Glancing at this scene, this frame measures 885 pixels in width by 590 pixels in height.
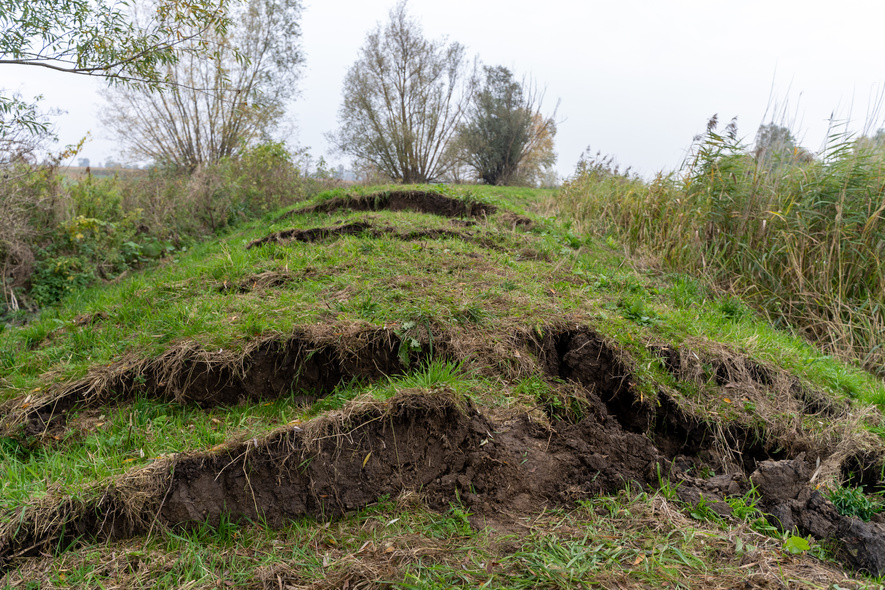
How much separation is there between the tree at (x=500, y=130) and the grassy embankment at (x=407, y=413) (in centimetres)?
1658

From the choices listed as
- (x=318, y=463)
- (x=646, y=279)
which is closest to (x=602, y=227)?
(x=646, y=279)

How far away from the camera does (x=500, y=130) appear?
20531 millimetres

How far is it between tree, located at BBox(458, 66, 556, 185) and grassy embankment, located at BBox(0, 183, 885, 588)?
16584 mm

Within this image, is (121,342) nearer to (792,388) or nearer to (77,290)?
(77,290)

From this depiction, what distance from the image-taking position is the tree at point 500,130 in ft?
66.9

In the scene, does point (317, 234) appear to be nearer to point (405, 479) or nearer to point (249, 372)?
point (249, 372)

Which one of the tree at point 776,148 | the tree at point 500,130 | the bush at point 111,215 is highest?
the tree at point 500,130

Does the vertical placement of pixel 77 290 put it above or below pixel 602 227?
below

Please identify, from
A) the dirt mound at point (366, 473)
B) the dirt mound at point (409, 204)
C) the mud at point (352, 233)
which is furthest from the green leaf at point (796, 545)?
the dirt mound at point (409, 204)

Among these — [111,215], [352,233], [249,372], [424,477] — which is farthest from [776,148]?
[111,215]

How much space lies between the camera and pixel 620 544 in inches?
79.9

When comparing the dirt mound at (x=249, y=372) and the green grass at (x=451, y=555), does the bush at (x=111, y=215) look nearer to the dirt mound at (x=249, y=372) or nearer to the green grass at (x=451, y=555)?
the dirt mound at (x=249, y=372)

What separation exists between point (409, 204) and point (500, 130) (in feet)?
43.8

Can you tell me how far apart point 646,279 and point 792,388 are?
2.06m
